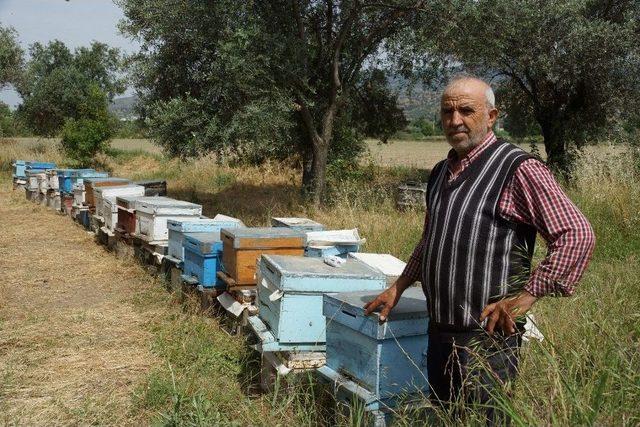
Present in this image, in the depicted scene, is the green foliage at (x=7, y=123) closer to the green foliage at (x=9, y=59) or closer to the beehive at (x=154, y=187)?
the green foliage at (x=9, y=59)

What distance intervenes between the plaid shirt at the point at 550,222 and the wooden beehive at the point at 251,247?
10.5 feet

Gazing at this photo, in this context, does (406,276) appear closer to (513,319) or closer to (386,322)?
(386,322)

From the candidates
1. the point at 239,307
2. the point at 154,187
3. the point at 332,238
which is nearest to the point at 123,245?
the point at 154,187

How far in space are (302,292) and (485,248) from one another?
185 cm

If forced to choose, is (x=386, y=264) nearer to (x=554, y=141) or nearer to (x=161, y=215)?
(x=161, y=215)

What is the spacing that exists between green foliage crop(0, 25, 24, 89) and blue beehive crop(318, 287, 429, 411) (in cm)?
2636

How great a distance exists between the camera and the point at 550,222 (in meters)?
2.46

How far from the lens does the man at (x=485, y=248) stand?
96.9 inches

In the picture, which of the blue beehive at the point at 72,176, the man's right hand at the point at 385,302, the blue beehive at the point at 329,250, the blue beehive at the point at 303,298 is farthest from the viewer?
the blue beehive at the point at 72,176

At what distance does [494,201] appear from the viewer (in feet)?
8.59

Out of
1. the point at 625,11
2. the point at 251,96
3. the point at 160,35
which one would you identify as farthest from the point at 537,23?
the point at 160,35

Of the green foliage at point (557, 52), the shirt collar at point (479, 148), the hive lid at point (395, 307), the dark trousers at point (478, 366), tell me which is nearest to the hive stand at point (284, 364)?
the hive lid at point (395, 307)

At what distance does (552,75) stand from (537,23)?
1276 millimetres

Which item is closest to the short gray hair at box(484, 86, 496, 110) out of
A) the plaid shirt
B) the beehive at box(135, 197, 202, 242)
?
the plaid shirt
